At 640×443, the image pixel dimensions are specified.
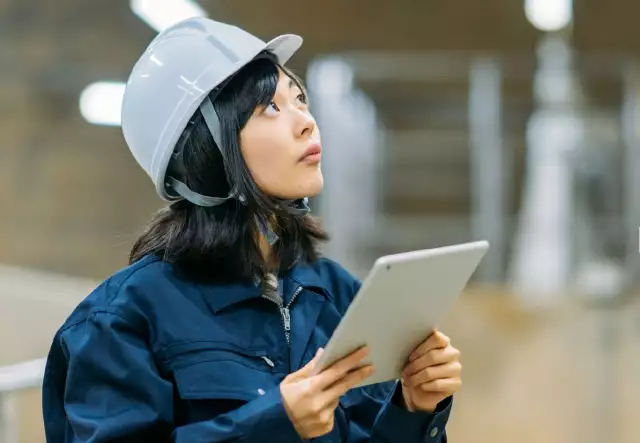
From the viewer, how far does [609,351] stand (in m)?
2.86

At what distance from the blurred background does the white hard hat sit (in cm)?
185

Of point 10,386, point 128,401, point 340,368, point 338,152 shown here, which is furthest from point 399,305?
point 338,152

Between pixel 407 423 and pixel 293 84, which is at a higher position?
pixel 293 84

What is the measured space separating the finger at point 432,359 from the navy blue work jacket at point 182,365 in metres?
0.07

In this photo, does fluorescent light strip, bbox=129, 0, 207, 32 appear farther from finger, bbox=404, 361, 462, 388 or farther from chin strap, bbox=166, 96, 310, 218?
finger, bbox=404, 361, 462, 388

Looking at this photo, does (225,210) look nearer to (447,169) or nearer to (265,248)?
(265,248)

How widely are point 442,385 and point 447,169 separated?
560 centimetres

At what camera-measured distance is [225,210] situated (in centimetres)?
110

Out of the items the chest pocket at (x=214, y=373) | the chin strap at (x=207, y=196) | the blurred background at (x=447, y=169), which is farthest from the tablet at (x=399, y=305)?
the blurred background at (x=447, y=169)

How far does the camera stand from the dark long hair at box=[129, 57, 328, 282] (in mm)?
1058

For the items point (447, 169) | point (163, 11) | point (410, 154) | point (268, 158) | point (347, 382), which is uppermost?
point (163, 11)

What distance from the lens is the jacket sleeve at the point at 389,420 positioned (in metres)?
1.08

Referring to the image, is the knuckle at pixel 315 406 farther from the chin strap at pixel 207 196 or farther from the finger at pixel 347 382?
the chin strap at pixel 207 196

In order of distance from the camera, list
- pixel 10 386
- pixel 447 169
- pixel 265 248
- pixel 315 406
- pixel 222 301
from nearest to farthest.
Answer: pixel 315 406
pixel 222 301
pixel 265 248
pixel 10 386
pixel 447 169
